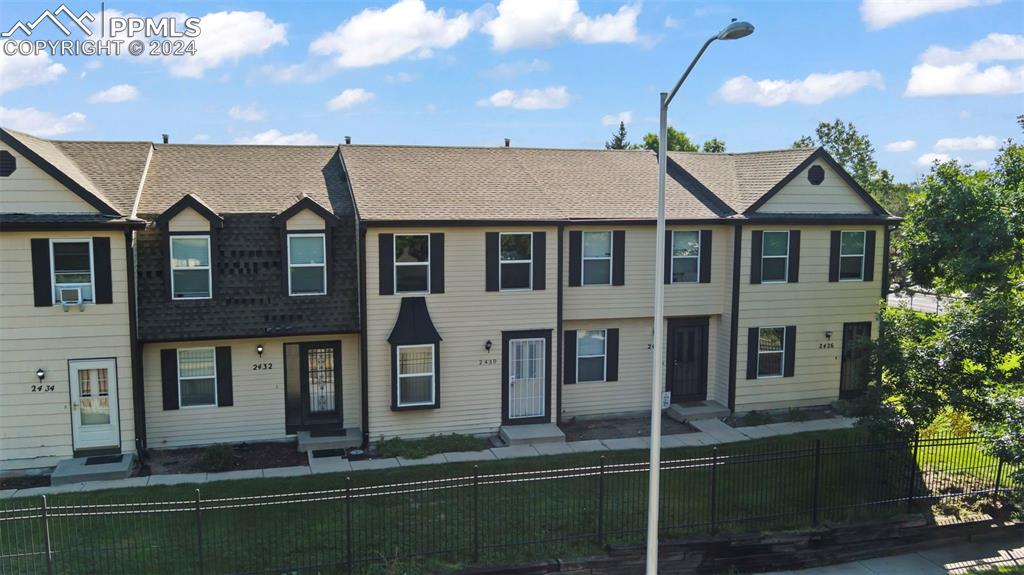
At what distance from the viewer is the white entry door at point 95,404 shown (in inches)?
665

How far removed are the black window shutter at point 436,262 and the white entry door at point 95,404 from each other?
742cm

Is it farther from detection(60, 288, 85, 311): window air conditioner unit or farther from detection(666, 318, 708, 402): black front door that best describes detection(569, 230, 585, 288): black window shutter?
detection(60, 288, 85, 311): window air conditioner unit

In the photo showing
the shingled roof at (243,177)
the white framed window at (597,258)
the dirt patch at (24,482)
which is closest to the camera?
the dirt patch at (24,482)

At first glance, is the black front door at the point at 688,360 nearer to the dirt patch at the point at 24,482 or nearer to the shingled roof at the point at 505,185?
the shingled roof at the point at 505,185

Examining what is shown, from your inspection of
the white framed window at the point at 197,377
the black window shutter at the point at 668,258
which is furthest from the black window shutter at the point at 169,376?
the black window shutter at the point at 668,258

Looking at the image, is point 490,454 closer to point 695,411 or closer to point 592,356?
point 592,356

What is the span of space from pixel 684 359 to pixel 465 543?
11064 millimetres

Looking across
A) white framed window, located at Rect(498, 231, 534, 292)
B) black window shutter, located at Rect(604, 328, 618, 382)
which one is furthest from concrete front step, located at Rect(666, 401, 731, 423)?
white framed window, located at Rect(498, 231, 534, 292)

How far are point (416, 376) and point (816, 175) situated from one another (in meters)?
12.5

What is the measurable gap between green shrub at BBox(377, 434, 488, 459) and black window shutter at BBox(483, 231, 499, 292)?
388 centimetres

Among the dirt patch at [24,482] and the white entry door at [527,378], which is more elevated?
the white entry door at [527,378]

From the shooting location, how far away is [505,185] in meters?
21.1

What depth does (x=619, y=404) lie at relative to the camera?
21.6 metres

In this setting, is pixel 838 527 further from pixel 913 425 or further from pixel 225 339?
pixel 225 339
